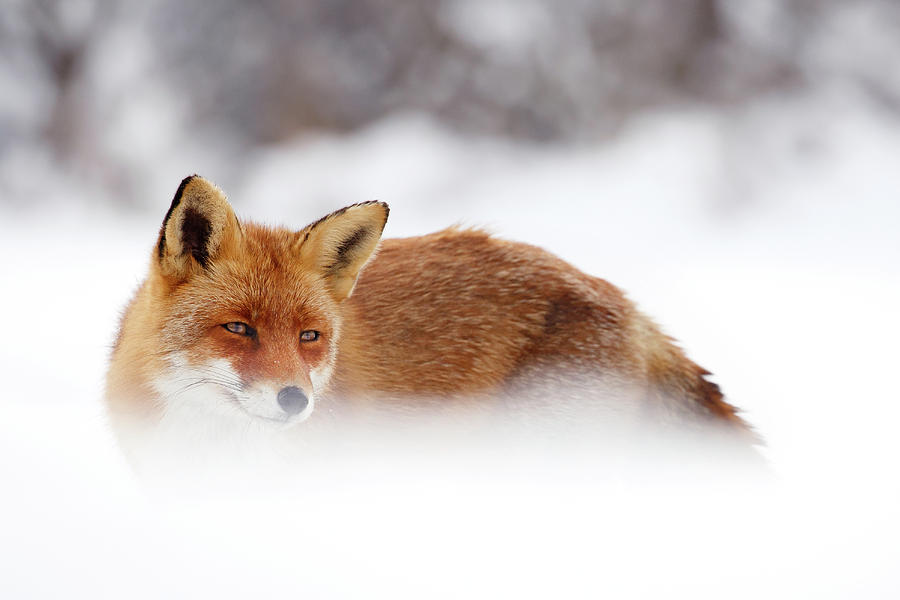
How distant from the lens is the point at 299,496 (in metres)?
2.65

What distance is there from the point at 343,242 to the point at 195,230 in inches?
17.5

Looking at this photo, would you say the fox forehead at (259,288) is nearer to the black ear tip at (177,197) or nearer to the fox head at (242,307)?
the fox head at (242,307)

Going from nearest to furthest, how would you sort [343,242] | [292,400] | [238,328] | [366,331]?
[292,400]
[238,328]
[343,242]
[366,331]

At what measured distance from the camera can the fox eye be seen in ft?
8.18

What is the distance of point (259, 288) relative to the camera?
258 cm

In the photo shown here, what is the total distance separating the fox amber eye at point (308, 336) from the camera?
2.57 m

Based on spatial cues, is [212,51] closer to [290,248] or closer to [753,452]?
[290,248]

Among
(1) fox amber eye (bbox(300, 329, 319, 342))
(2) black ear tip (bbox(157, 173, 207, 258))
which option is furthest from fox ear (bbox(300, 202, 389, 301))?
(2) black ear tip (bbox(157, 173, 207, 258))

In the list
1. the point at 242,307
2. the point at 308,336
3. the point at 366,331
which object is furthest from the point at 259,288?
the point at 366,331

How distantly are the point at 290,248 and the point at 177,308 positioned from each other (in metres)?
0.39

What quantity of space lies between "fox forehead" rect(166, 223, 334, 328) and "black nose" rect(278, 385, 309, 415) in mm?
235

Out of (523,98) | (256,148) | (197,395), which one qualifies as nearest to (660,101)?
(523,98)

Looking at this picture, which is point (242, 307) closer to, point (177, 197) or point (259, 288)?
point (259, 288)

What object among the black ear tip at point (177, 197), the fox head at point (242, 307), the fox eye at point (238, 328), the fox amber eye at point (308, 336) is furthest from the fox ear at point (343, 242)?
the black ear tip at point (177, 197)
